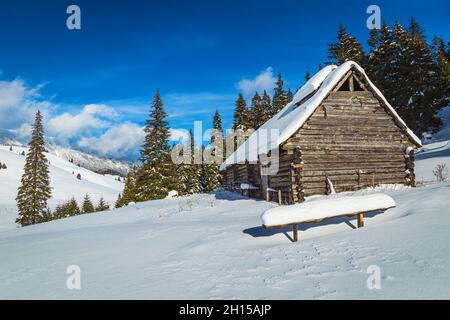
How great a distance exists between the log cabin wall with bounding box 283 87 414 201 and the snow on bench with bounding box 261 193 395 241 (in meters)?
7.22

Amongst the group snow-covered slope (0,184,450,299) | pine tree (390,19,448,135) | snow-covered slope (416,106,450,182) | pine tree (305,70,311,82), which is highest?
pine tree (305,70,311,82)

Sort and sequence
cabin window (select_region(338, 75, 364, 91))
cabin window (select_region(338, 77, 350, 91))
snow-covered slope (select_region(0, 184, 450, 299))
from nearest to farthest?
1. snow-covered slope (select_region(0, 184, 450, 299))
2. cabin window (select_region(338, 75, 364, 91))
3. cabin window (select_region(338, 77, 350, 91))

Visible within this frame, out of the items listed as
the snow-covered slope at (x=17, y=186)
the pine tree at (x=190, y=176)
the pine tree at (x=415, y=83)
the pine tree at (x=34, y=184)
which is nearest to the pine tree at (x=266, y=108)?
the pine tree at (x=190, y=176)

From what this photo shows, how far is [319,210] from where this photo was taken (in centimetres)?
789

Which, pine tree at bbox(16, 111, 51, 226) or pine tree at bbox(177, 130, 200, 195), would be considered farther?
pine tree at bbox(177, 130, 200, 195)

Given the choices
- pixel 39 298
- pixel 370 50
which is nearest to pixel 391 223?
pixel 39 298

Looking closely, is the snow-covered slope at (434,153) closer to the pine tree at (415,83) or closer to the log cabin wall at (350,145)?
the pine tree at (415,83)

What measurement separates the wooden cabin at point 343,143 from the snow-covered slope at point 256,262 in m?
6.14

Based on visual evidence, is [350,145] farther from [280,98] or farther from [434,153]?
[280,98]

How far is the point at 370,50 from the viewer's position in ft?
131

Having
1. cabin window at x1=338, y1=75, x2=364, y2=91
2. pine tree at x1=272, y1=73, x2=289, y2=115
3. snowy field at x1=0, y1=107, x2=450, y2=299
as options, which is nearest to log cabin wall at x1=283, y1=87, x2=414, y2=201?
cabin window at x1=338, y1=75, x2=364, y2=91

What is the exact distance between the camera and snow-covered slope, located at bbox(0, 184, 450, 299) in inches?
202

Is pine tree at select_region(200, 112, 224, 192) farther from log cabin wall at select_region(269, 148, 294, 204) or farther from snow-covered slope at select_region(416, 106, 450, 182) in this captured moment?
log cabin wall at select_region(269, 148, 294, 204)

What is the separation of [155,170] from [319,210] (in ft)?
92.5
